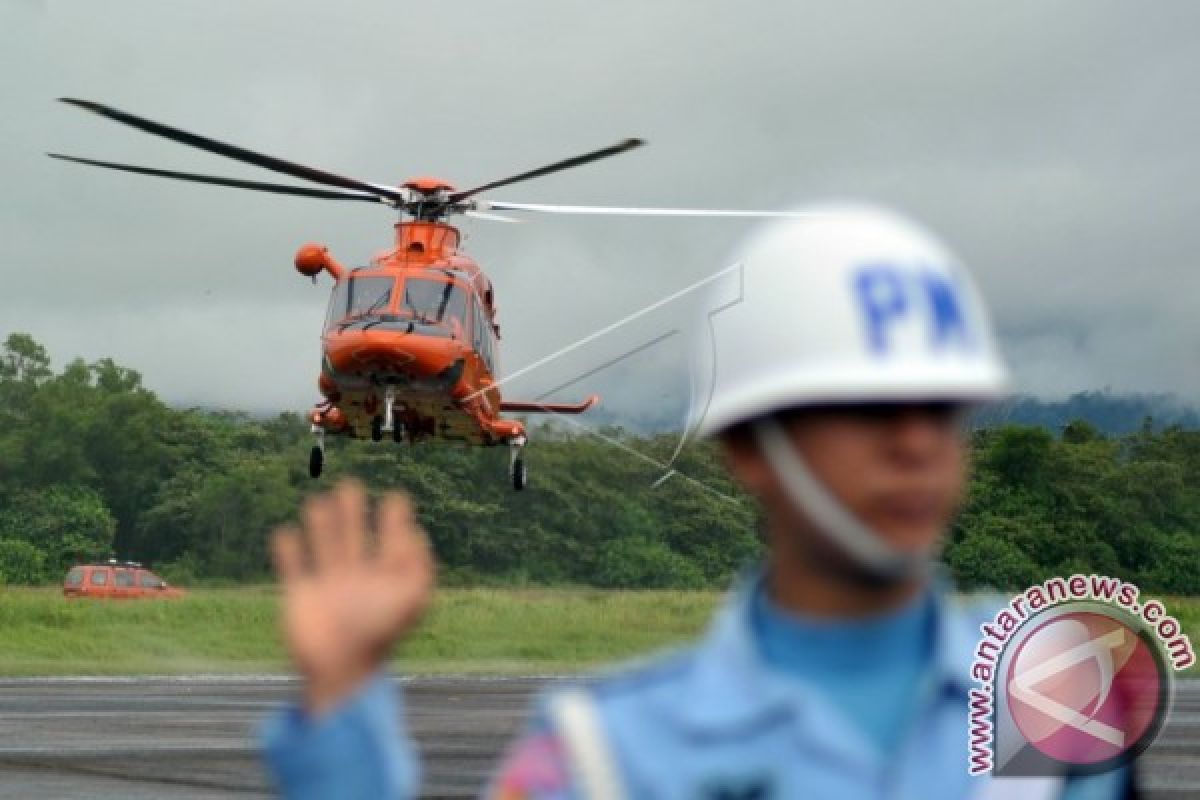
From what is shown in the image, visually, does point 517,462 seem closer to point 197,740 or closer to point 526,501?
point 197,740

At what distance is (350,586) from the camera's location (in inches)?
78.1

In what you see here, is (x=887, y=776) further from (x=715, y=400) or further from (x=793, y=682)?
(x=715, y=400)

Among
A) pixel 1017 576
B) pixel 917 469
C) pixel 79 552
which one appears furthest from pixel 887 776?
pixel 79 552

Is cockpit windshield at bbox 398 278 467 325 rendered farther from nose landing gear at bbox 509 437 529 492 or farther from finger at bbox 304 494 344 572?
finger at bbox 304 494 344 572

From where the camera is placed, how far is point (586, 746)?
204 cm

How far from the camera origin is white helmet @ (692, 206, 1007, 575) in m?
2.08

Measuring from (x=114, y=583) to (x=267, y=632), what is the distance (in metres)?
11.9

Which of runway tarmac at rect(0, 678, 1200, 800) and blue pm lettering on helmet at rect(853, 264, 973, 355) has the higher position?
blue pm lettering on helmet at rect(853, 264, 973, 355)

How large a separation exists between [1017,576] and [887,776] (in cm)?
5496

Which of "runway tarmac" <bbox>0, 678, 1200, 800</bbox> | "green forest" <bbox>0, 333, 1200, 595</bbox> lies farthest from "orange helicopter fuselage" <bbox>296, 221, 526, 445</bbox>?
"green forest" <bbox>0, 333, 1200, 595</bbox>

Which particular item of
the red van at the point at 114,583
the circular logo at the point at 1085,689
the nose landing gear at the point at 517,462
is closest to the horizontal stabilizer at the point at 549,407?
the nose landing gear at the point at 517,462

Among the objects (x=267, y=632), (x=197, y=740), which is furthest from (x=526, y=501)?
(x=197, y=740)

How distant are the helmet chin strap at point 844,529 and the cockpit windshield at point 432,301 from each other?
31.6 m

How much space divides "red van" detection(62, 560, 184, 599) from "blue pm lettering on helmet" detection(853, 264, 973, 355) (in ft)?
194
